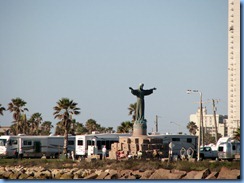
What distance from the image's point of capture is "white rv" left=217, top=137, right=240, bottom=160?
49581 millimetres

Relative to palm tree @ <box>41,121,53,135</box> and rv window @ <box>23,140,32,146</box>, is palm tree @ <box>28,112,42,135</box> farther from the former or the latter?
rv window @ <box>23,140,32,146</box>

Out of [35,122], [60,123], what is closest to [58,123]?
[60,123]

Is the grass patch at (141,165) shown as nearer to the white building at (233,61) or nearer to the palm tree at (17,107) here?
the palm tree at (17,107)

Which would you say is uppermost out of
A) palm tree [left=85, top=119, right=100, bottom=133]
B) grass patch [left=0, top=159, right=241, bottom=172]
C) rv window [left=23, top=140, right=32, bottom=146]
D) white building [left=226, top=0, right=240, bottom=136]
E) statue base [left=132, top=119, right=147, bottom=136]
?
white building [left=226, top=0, right=240, bottom=136]

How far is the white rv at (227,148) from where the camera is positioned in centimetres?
4958

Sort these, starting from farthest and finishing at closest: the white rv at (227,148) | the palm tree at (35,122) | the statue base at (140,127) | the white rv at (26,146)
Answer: the palm tree at (35,122), the white rv at (26,146), the white rv at (227,148), the statue base at (140,127)

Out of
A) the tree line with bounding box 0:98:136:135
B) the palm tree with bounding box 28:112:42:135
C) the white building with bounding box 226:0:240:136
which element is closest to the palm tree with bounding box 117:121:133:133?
the tree line with bounding box 0:98:136:135

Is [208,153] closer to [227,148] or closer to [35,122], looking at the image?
[227,148]

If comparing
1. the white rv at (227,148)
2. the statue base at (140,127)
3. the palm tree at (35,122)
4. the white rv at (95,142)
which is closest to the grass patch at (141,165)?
the statue base at (140,127)

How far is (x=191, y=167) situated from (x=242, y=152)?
10.1 meters

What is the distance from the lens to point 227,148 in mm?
50219

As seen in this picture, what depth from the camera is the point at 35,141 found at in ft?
179

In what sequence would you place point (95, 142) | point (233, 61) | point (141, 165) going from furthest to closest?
point (233, 61)
point (95, 142)
point (141, 165)

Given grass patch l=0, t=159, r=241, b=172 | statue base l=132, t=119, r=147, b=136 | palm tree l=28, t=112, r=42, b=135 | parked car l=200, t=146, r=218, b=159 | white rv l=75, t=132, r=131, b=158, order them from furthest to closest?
palm tree l=28, t=112, r=42, b=135, white rv l=75, t=132, r=131, b=158, parked car l=200, t=146, r=218, b=159, statue base l=132, t=119, r=147, b=136, grass patch l=0, t=159, r=241, b=172
